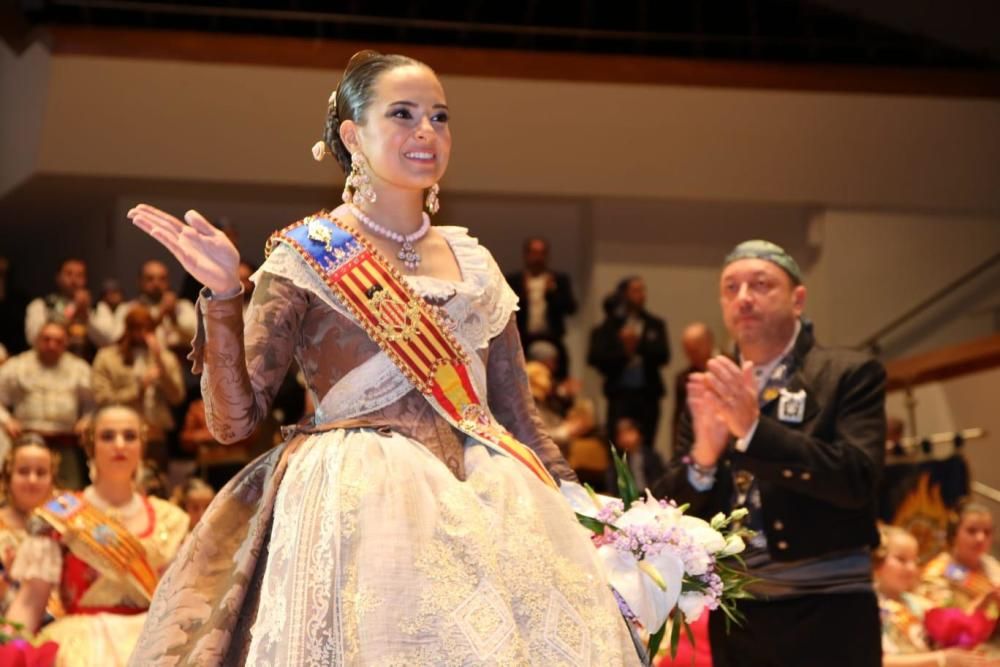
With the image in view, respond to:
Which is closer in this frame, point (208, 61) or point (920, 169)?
point (208, 61)

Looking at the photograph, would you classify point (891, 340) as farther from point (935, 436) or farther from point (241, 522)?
point (241, 522)

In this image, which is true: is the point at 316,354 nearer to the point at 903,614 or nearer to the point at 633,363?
the point at 903,614

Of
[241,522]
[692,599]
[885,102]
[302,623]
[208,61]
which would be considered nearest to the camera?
[302,623]

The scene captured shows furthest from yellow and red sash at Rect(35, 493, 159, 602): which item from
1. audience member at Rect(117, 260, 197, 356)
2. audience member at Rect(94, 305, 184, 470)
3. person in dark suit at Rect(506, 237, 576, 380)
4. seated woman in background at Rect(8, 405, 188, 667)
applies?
person in dark suit at Rect(506, 237, 576, 380)

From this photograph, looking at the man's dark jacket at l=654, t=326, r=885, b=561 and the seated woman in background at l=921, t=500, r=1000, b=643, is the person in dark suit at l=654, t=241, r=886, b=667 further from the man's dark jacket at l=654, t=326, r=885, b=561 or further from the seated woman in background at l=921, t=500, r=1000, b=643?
the seated woman in background at l=921, t=500, r=1000, b=643

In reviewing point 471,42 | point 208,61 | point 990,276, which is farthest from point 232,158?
point 990,276

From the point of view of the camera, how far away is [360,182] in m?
2.96

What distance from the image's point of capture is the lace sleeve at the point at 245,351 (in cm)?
266

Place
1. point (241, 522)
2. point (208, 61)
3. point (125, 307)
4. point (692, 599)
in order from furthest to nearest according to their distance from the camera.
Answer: point (208, 61)
point (125, 307)
point (692, 599)
point (241, 522)

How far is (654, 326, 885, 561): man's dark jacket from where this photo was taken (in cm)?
370

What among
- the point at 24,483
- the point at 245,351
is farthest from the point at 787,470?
the point at 24,483

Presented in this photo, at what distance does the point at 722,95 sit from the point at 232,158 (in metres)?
3.54

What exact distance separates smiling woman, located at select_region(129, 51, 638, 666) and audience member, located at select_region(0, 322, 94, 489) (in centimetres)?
596

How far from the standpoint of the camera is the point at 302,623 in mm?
2492
